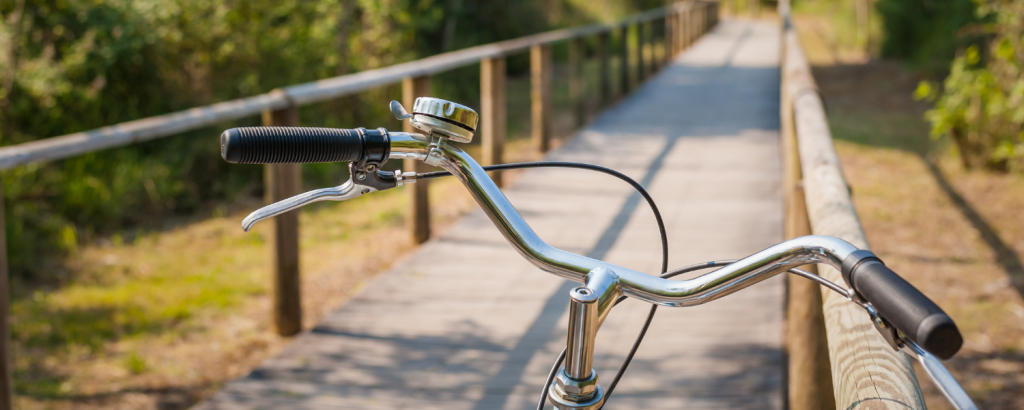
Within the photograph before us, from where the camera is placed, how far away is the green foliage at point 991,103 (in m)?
6.34

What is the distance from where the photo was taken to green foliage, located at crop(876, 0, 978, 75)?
12.6 m

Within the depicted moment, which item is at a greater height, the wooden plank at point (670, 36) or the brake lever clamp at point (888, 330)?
the wooden plank at point (670, 36)

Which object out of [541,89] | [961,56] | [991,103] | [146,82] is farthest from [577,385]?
[961,56]

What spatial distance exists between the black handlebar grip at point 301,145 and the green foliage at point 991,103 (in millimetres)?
6203

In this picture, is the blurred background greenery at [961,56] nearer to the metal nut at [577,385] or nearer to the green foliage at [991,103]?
the green foliage at [991,103]

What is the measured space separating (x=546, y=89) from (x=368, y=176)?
607 cm

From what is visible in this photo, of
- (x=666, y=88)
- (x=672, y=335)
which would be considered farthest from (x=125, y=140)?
(x=666, y=88)

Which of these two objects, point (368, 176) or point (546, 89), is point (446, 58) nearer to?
point (546, 89)

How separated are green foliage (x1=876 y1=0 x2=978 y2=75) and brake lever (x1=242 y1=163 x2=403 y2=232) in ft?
41.8

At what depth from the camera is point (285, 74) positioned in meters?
8.67

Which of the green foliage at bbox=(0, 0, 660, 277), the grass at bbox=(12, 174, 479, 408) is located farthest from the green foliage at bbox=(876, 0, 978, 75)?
the grass at bbox=(12, 174, 479, 408)

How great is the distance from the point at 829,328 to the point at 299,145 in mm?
908

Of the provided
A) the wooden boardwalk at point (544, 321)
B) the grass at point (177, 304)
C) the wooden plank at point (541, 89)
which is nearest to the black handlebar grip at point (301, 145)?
the wooden boardwalk at point (544, 321)

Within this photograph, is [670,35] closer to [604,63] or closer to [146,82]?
[604,63]
